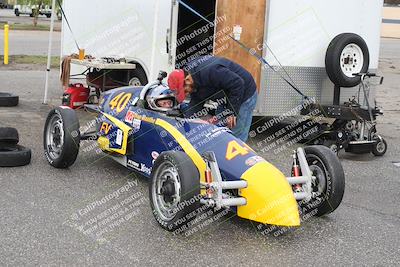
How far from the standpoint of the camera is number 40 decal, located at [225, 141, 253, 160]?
18.5 feet

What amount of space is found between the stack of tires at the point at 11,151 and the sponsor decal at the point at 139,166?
53.8 inches

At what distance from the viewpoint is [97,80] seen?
40.1 feet

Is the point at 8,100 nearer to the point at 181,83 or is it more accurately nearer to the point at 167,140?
the point at 181,83

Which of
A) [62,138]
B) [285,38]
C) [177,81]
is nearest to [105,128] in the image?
[62,138]

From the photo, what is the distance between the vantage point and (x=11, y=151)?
293 inches

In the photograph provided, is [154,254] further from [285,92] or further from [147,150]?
[285,92]

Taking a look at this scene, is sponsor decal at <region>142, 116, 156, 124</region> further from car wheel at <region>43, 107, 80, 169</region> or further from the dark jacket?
car wheel at <region>43, 107, 80, 169</region>

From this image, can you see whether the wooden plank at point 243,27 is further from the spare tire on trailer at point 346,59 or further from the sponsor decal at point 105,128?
the sponsor decal at point 105,128

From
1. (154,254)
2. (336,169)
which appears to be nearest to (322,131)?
(336,169)

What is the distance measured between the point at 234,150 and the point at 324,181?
914 millimetres

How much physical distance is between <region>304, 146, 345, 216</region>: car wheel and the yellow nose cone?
1.75ft

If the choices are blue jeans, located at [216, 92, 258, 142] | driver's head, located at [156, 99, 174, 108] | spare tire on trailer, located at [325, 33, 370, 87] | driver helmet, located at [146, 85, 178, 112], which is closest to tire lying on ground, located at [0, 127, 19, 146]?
driver helmet, located at [146, 85, 178, 112]

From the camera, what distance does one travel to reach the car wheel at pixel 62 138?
7078 millimetres

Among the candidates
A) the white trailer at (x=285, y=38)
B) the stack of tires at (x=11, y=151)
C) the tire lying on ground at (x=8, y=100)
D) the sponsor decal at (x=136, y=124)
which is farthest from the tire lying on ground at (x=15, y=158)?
the tire lying on ground at (x=8, y=100)
